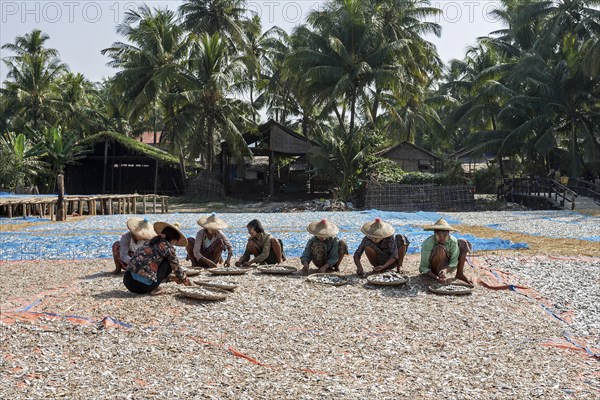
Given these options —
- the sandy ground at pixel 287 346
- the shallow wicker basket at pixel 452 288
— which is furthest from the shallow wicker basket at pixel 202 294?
the shallow wicker basket at pixel 452 288

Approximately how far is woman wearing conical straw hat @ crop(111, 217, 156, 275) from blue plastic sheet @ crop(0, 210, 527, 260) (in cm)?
226

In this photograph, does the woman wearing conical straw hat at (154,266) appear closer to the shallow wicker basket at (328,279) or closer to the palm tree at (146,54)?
the shallow wicker basket at (328,279)

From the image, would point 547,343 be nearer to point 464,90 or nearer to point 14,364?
point 14,364

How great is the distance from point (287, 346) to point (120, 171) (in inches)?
1125

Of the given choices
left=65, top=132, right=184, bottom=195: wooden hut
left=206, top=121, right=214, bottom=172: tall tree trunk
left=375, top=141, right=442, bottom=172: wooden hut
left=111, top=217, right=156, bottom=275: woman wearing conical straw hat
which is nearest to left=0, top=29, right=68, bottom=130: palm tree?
left=65, top=132, right=184, bottom=195: wooden hut

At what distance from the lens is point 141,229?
723cm

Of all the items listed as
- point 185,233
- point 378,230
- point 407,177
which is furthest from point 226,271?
point 407,177

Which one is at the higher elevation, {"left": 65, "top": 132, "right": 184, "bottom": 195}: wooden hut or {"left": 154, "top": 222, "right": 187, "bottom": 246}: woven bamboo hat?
{"left": 65, "top": 132, "right": 184, "bottom": 195}: wooden hut

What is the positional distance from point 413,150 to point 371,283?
89.2 feet

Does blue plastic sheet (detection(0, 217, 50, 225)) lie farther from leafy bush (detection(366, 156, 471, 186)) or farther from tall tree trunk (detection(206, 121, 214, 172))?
leafy bush (detection(366, 156, 471, 186))

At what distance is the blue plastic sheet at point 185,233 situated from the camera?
10.5m

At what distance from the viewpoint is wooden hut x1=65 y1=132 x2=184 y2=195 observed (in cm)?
3048

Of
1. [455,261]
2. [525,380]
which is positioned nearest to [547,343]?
[525,380]

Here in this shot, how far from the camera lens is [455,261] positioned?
7316 mm
